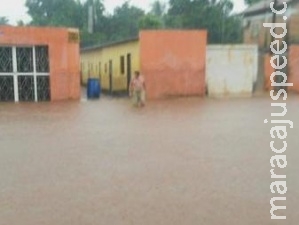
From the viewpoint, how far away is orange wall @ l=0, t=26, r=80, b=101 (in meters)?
20.2

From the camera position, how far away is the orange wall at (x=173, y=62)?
22.4 meters

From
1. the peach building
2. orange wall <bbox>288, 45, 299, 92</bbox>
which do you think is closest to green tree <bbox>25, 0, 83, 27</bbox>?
the peach building

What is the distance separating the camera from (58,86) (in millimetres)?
21250

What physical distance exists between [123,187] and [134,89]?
12371 mm

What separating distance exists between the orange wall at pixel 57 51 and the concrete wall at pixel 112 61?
10.3 feet

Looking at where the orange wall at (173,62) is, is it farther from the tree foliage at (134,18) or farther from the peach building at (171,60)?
the tree foliage at (134,18)

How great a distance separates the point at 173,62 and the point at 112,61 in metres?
6.52

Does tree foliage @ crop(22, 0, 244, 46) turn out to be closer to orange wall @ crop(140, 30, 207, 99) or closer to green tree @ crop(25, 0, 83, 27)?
green tree @ crop(25, 0, 83, 27)

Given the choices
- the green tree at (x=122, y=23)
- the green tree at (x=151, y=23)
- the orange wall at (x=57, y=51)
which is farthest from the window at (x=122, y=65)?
the green tree at (x=122, y=23)

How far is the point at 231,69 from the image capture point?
2372cm

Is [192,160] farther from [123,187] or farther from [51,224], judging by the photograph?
[51,224]

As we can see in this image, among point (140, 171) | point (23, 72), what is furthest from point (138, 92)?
point (140, 171)

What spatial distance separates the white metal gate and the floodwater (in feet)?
19.1

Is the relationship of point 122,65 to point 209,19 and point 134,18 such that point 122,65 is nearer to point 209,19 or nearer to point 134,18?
point 209,19
